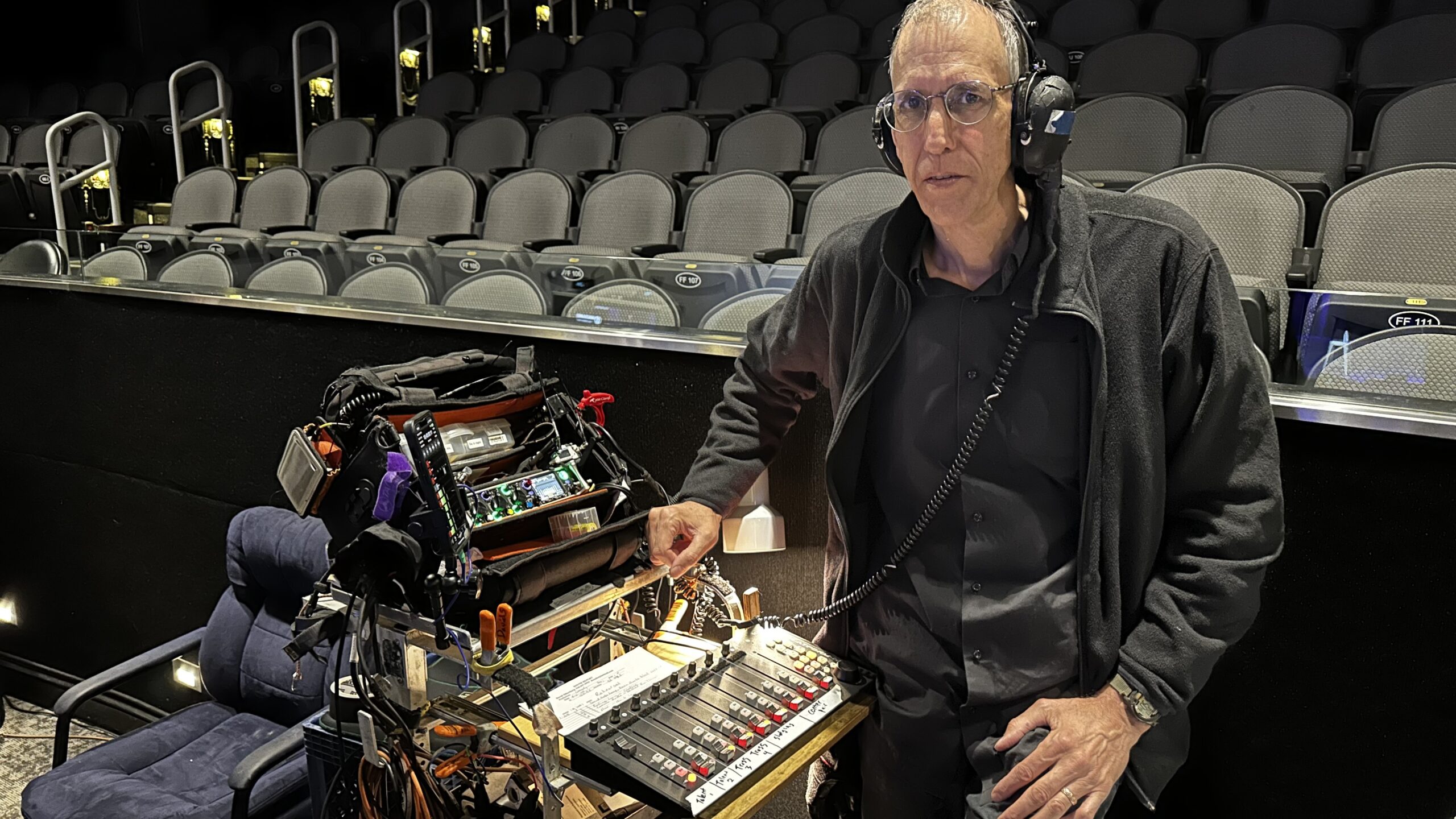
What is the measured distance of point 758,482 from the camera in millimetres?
1454

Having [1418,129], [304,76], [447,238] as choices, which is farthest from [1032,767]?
[304,76]

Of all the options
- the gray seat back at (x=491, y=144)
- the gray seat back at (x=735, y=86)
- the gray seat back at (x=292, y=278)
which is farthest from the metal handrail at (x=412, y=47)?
the gray seat back at (x=292, y=278)

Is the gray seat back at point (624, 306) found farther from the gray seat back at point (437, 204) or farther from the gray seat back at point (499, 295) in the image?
the gray seat back at point (437, 204)

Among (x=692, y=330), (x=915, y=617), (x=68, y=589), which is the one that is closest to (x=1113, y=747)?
(x=915, y=617)

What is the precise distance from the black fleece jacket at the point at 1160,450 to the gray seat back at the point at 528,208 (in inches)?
129

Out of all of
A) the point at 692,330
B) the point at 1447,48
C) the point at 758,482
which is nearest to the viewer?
the point at 758,482

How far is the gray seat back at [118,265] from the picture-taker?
120 inches

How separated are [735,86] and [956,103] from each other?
463 centimetres

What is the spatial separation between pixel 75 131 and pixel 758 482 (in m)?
7.33

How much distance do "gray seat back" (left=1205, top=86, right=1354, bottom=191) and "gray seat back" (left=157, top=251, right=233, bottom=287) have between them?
3248 millimetres

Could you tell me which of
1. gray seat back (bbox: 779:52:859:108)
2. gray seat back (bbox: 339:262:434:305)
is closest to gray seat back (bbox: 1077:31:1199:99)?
gray seat back (bbox: 779:52:859:108)

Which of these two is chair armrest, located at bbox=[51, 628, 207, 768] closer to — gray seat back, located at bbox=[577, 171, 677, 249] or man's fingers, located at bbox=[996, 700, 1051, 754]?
man's fingers, located at bbox=[996, 700, 1051, 754]

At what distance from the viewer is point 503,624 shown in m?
1.11

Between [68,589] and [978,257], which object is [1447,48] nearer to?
[978,257]
